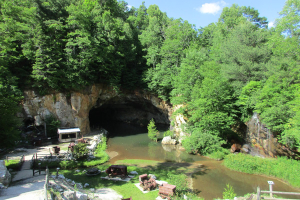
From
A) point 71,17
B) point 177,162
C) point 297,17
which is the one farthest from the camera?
point 71,17

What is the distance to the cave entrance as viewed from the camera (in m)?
39.5

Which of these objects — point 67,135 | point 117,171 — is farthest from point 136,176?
point 67,135

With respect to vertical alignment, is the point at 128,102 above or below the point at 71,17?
below

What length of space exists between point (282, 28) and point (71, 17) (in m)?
27.2

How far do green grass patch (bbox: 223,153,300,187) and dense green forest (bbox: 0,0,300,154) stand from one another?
2.01 metres

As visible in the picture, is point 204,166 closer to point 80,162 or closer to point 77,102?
point 80,162

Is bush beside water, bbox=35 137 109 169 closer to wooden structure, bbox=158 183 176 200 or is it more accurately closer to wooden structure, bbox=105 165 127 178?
wooden structure, bbox=105 165 127 178

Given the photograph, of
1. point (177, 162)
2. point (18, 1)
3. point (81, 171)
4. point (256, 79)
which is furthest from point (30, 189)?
point (18, 1)

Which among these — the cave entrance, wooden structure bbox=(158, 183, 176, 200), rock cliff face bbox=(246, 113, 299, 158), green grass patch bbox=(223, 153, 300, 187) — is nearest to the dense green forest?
rock cliff face bbox=(246, 113, 299, 158)

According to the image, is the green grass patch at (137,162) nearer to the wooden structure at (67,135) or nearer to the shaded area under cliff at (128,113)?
the wooden structure at (67,135)

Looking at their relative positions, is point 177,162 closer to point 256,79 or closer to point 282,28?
point 256,79

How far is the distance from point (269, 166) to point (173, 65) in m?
20.7

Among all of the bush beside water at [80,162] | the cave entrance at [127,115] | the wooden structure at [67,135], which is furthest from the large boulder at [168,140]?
the wooden structure at [67,135]

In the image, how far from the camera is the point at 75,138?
81.9ft
